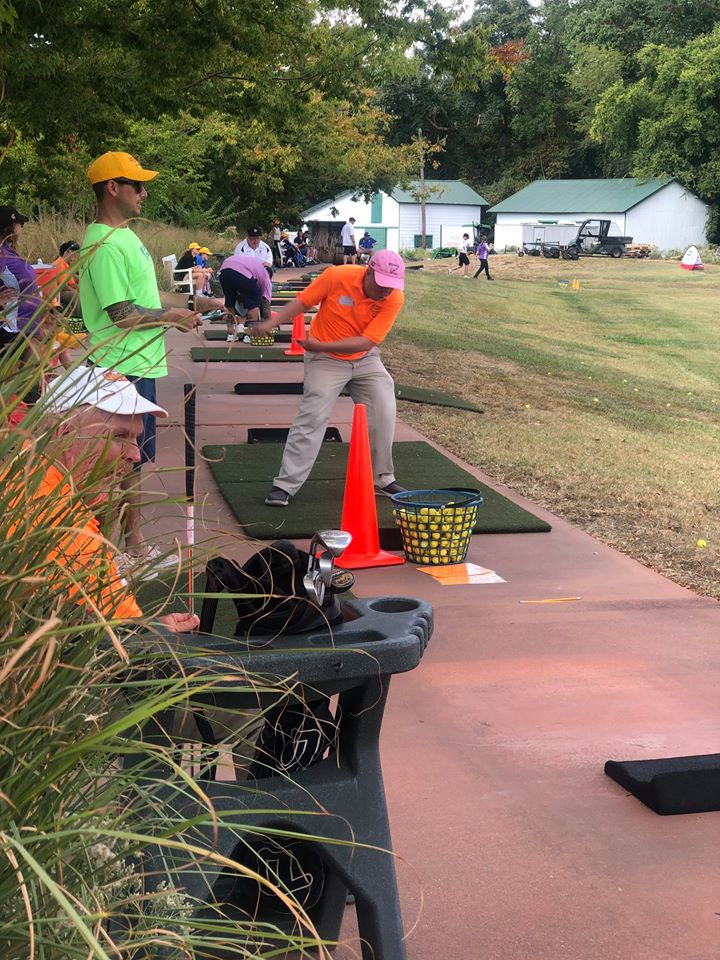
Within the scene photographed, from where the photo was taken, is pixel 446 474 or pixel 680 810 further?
pixel 446 474

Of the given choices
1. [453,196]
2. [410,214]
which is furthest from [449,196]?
[410,214]

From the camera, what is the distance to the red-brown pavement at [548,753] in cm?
335

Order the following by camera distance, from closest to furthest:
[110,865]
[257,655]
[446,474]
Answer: [110,865] < [257,655] < [446,474]

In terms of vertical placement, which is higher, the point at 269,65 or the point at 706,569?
the point at 269,65

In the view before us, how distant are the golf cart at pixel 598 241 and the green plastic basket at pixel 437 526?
183 feet

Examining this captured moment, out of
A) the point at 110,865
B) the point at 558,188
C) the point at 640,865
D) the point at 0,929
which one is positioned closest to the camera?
the point at 0,929

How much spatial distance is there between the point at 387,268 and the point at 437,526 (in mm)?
1778

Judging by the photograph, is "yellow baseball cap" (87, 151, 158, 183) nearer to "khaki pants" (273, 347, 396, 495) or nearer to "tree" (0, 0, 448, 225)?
"tree" (0, 0, 448, 225)

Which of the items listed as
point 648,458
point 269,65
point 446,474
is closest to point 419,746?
point 446,474

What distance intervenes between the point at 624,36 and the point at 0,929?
93495 millimetres

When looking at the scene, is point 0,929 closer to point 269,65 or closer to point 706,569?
point 706,569

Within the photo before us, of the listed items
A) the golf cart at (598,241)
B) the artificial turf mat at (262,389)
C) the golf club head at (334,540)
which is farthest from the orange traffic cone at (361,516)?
the golf cart at (598,241)

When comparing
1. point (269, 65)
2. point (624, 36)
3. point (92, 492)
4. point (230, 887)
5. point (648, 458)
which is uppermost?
point (624, 36)

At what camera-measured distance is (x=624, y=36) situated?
3413 inches
